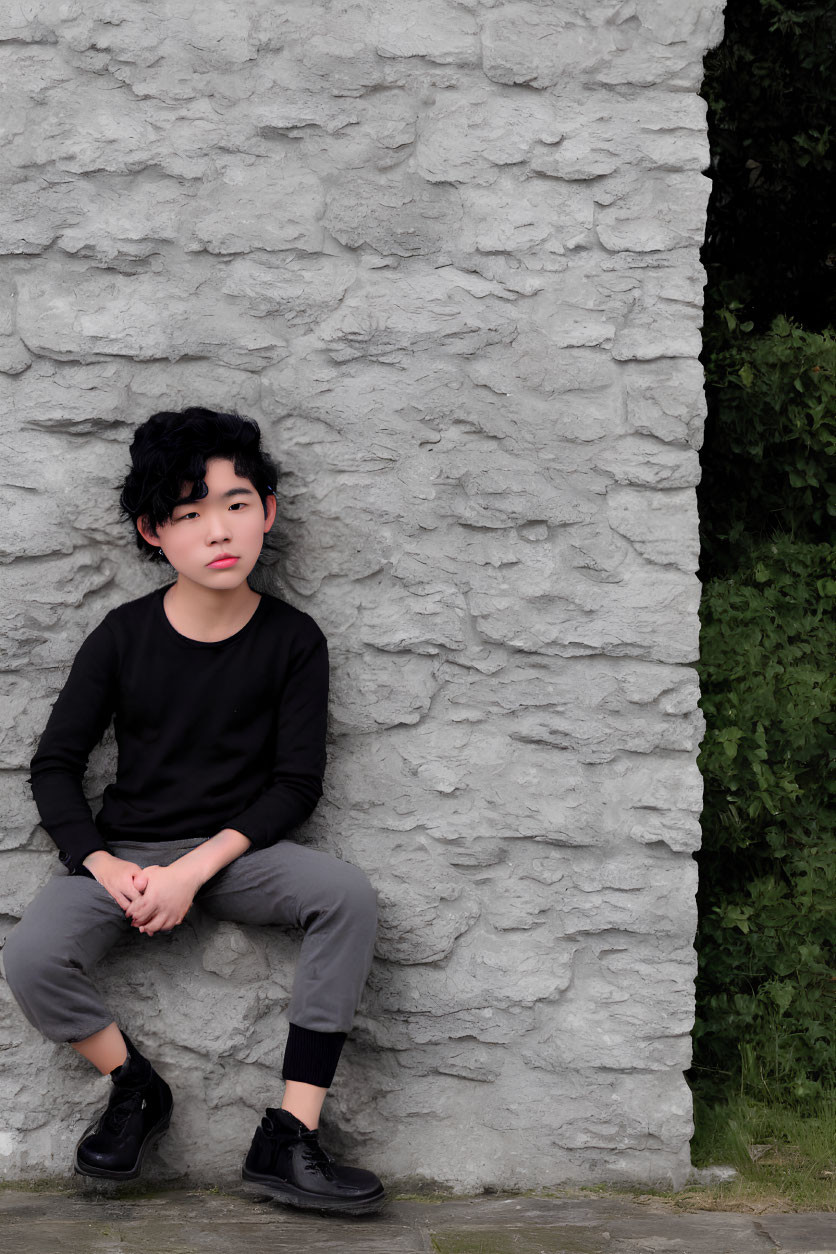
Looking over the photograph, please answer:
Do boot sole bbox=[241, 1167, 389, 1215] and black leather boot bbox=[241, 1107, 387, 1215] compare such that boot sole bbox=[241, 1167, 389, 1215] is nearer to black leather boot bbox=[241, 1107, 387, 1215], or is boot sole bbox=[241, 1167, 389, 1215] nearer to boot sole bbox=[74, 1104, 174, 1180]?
black leather boot bbox=[241, 1107, 387, 1215]

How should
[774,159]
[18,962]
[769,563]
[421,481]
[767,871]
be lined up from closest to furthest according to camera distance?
[18,962], [421,481], [767,871], [769,563], [774,159]

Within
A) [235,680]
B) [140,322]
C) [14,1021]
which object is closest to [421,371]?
[140,322]

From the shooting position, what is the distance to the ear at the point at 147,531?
2451mm

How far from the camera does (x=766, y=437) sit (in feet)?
12.2

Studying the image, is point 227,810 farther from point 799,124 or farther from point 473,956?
point 799,124

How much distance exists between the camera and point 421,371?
2564 millimetres

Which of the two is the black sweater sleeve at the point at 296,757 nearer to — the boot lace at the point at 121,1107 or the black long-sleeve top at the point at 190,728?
the black long-sleeve top at the point at 190,728

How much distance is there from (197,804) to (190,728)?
0.16m

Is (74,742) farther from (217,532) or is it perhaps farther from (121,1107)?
(121,1107)

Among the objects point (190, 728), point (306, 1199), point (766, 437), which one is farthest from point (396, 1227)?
point (766, 437)

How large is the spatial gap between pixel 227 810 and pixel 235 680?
27 centimetres

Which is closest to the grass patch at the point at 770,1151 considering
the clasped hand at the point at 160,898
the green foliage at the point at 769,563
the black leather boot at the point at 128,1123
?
the green foliage at the point at 769,563

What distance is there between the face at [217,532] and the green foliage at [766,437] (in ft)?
6.05

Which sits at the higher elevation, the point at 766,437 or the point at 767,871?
the point at 766,437
